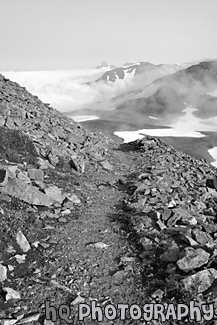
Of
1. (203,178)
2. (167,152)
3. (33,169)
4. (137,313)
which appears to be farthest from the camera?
(167,152)

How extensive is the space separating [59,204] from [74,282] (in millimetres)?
7124

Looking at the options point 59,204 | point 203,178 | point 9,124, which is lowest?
point 203,178

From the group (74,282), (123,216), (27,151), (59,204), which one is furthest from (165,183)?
(74,282)

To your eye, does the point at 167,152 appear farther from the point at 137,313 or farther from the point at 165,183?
the point at 137,313

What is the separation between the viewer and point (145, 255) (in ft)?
49.8

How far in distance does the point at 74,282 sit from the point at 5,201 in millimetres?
6871

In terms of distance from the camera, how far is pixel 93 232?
17.6 m

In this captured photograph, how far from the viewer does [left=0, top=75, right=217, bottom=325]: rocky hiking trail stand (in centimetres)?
1263

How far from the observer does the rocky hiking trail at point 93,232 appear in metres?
12.6

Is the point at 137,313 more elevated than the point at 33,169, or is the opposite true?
the point at 33,169

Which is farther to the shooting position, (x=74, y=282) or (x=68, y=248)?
(x=68, y=248)

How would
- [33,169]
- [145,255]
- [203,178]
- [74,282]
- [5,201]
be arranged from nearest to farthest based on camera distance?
[74,282]
[145,255]
[5,201]
[33,169]
[203,178]

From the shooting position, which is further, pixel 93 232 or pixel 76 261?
pixel 93 232

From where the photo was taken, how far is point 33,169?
22609mm
